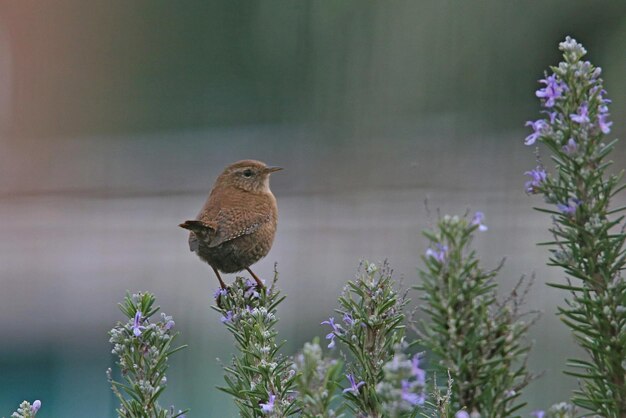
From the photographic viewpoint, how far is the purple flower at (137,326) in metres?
0.93

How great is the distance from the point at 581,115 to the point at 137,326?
463mm

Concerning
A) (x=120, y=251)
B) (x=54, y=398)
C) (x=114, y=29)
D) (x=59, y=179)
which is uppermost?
(x=114, y=29)

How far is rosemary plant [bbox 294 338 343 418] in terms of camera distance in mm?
669

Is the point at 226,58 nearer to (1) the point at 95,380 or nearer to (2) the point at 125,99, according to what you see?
(2) the point at 125,99

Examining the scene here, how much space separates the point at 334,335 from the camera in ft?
3.11

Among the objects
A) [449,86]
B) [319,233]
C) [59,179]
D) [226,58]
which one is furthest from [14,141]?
[449,86]

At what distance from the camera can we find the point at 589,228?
2.53 ft

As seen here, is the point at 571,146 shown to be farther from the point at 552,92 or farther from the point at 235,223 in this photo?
the point at 235,223

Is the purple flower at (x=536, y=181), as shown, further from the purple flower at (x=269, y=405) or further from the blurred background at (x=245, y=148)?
the blurred background at (x=245, y=148)

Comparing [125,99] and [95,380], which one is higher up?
[125,99]

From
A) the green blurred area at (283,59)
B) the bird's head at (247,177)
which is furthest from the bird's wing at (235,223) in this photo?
the green blurred area at (283,59)

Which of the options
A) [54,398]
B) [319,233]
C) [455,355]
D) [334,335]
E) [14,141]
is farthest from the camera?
[14,141]

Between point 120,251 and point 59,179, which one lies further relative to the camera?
point 59,179

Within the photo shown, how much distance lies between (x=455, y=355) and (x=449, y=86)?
4406 mm
